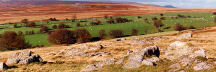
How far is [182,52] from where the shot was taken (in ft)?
109

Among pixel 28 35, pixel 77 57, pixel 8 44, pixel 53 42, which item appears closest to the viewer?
pixel 77 57

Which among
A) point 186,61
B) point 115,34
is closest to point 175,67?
point 186,61

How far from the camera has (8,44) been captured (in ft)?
296

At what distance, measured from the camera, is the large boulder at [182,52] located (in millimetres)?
30281

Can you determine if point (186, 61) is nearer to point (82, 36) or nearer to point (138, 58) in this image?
point (138, 58)

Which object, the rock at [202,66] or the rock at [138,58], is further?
the rock at [138,58]

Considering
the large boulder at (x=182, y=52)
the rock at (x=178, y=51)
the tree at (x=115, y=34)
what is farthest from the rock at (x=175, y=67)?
the tree at (x=115, y=34)

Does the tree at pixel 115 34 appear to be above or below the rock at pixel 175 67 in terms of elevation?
below

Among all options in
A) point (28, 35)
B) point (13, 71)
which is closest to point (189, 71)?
point (13, 71)

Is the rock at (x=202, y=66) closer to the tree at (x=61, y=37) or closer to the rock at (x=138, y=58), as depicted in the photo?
the rock at (x=138, y=58)

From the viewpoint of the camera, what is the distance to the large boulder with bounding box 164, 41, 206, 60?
3028cm

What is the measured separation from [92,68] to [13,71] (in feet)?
46.0

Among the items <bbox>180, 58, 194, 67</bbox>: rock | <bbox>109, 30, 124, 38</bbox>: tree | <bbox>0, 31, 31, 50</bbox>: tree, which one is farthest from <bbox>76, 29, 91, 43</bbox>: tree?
<bbox>180, 58, 194, 67</bbox>: rock

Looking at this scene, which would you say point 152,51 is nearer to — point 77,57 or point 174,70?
point 174,70
